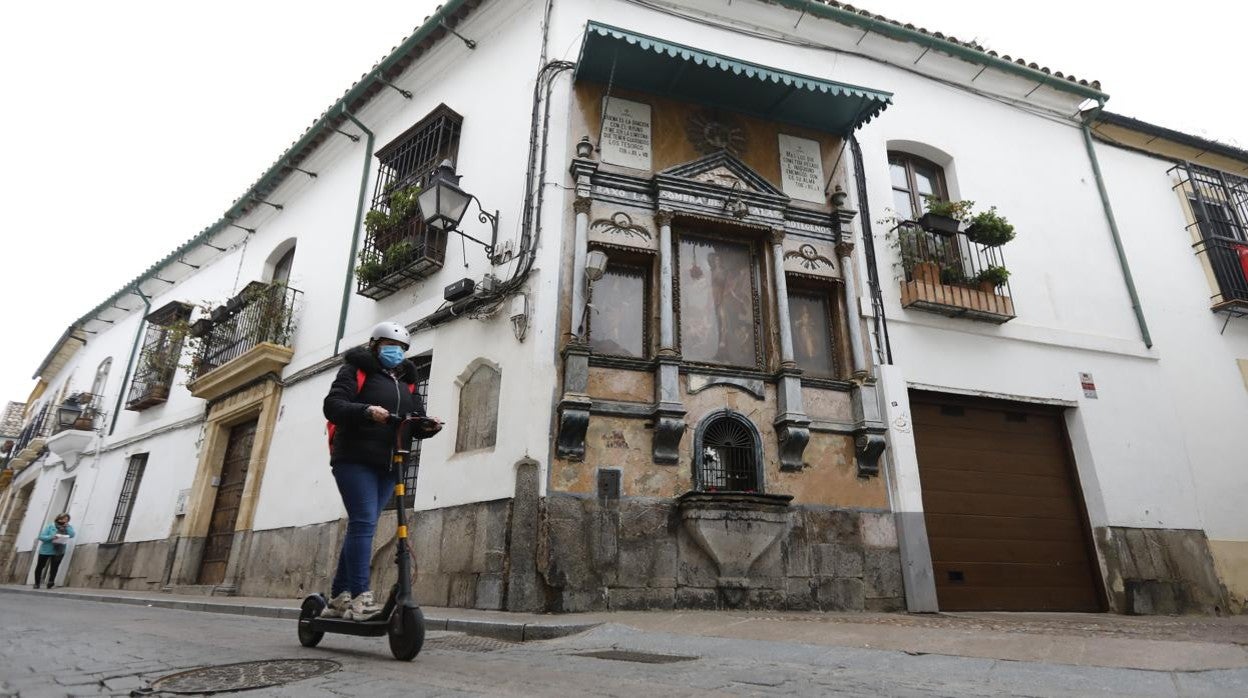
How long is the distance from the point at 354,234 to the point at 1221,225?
13.4 meters

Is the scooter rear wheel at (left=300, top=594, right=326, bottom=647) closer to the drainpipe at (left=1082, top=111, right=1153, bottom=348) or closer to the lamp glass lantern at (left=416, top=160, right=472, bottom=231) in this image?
the lamp glass lantern at (left=416, top=160, right=472, bottom=231)

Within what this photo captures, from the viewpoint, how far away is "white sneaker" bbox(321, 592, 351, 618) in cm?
341

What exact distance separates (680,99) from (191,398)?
10723 millimetres

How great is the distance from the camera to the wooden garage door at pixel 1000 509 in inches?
291

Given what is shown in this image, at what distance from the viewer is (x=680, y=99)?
25.6 ft

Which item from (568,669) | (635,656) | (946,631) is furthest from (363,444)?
(946,631)

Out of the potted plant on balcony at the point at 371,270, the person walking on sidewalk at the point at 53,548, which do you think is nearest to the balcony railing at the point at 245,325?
the potted plant on balcony at the point at 371,270

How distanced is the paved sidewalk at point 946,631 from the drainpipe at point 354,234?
386 centimetres

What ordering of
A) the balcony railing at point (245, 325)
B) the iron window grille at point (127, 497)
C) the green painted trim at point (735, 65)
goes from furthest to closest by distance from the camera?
the iron window grille at point (127, 497)
the balcony railing at point (245, 325)
the green painted trim at point (735, 65)

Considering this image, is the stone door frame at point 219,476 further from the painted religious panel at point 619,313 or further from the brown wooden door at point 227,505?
the painted religious panel at point 619,313

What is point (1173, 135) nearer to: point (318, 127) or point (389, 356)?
point (389, 356)

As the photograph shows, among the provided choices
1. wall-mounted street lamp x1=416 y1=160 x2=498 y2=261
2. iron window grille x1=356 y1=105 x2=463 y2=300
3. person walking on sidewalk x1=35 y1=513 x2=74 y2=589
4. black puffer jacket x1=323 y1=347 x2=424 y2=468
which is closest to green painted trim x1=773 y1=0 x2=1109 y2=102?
iron window grille x1=356 y1=105 x2=463 y2=300

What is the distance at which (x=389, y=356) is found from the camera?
3.79 metres

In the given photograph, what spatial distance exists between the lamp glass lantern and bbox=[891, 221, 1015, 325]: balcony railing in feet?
17.0
